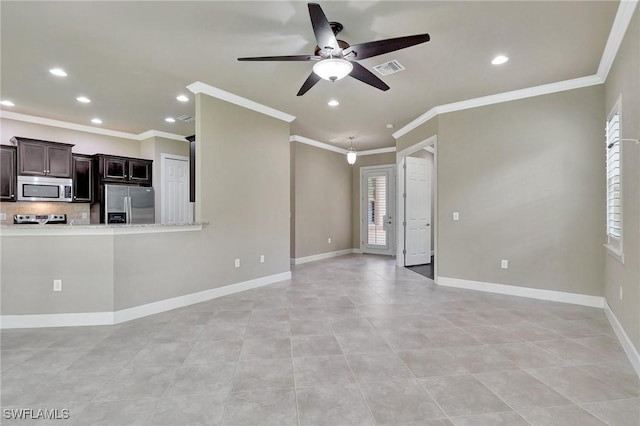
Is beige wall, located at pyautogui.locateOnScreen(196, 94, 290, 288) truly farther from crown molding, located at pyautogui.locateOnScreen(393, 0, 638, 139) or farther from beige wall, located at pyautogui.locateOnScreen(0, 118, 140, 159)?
beige wall, located at pyautogui.locateOnScreen(0, 118, 140, 159)

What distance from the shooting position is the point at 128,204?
5828 mm

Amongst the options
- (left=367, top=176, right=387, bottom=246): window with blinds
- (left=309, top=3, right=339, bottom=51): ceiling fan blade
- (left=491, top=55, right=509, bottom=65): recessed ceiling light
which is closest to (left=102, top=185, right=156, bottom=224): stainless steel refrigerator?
(left=309, top=3, right=339, bottom=51): ceiling fan blade

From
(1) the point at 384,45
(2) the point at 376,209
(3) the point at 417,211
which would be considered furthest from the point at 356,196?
(1) the point at 384,45

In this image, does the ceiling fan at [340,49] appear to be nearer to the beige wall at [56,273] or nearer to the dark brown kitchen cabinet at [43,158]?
the beige wall at [56,273]

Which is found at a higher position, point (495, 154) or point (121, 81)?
point (121, 81)

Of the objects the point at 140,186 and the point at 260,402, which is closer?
the point at 260,402

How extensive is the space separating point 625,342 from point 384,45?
327 cm

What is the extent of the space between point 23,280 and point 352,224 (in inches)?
267

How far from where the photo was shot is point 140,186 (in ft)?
20.3

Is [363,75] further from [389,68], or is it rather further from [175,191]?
[175,191]

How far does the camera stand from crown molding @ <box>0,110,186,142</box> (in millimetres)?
5082

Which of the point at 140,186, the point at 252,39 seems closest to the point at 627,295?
the point at 252,39

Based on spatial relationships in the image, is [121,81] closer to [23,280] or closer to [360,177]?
[23,280]

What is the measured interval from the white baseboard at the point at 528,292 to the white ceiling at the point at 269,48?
2.76m
